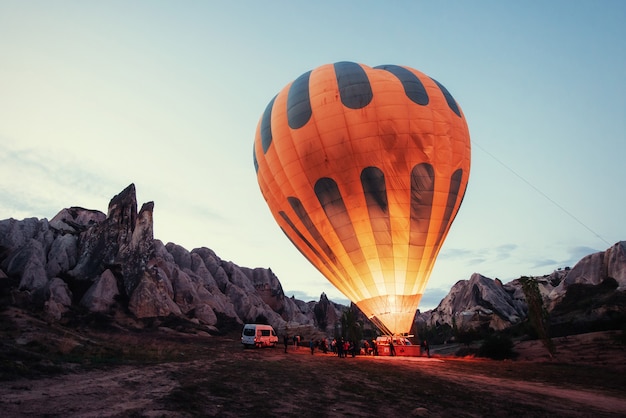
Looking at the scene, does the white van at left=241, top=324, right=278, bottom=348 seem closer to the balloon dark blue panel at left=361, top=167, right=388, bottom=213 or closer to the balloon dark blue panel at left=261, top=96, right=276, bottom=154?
the balloon dark blue panel at left=261, top=96, right=276, bottom=154

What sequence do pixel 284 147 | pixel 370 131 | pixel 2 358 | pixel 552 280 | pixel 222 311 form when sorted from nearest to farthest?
1. pixel 2 358
2. pixel 370 131
3. pixel 284 147
4. pixel 222 311
5. pixel 552 280

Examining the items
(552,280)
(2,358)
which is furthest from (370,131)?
(552,280)

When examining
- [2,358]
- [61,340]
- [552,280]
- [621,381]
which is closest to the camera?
[2,358]

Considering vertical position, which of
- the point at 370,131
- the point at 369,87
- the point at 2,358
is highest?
the point at 369,87

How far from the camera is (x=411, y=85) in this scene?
72.0 feet

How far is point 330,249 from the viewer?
75.3ft

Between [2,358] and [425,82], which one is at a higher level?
[425,82]

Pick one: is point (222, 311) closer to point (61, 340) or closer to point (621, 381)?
point (61, 340)

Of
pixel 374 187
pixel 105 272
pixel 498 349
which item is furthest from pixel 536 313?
pixel 105 272

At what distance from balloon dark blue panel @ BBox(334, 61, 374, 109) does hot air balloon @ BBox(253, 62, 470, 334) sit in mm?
59

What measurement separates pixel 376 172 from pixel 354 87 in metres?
5.26

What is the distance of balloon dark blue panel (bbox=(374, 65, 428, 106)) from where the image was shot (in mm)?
21375

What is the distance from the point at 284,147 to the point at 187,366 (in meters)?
13.5

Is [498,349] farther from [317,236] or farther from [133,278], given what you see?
[133,278]
